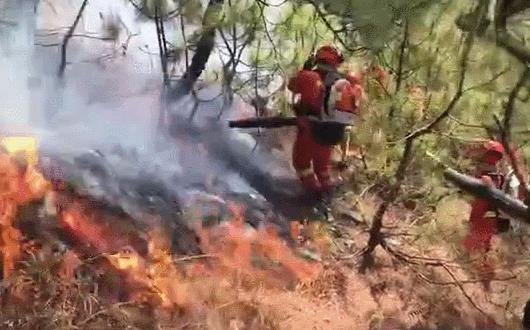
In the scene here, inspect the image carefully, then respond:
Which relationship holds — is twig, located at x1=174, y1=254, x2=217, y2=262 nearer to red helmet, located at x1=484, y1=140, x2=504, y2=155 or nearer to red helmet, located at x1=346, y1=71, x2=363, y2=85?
red helmet, located at x1=346, y1=71, x2=363, y2=85

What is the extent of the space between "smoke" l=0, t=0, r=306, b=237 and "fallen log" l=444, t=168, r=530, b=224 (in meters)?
0.28

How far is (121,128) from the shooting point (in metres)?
1.08

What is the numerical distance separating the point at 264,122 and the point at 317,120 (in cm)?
8

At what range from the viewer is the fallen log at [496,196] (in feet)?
4.01

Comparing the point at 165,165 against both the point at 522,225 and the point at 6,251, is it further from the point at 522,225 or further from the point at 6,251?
the point at 522,225

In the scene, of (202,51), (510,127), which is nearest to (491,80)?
(510,127)

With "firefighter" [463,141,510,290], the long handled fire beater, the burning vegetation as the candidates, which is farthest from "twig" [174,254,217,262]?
"firefighter" [463,141,510,290]

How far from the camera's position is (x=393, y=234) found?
1192mm

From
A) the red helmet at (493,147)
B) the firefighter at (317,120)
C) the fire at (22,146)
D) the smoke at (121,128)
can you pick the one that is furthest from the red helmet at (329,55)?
the fire at (22,146)

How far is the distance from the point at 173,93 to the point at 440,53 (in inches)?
15.0

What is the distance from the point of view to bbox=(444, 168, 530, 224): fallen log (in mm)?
1224

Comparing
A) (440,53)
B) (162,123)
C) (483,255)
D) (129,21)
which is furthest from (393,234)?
(129,21)

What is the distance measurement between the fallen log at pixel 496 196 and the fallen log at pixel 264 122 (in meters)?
0.27

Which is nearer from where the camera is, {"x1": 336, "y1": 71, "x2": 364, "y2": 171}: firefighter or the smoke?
the smoke
